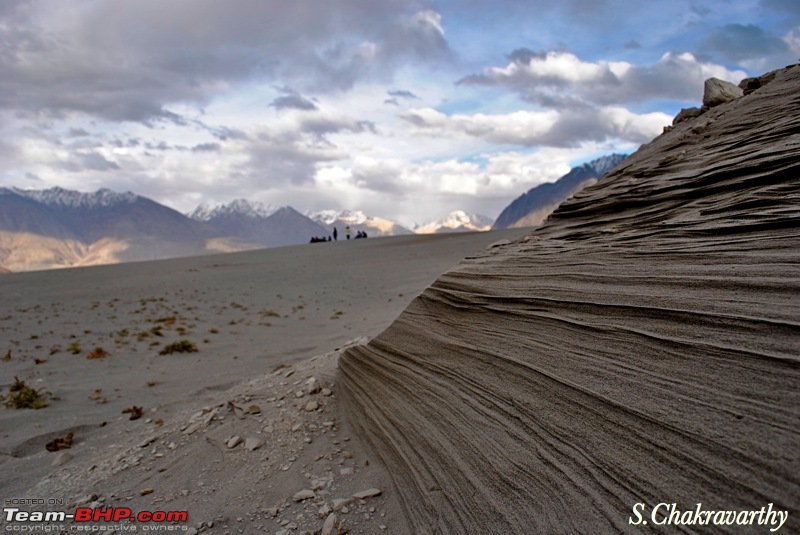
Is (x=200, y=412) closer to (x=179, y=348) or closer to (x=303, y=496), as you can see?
(x=303, y=496)

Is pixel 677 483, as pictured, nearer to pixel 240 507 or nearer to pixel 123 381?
pixel 240 507

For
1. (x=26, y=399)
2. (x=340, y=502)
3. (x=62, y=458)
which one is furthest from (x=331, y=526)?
(x=26, y=399)

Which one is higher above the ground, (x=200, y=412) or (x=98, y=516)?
(x=200, y=412)

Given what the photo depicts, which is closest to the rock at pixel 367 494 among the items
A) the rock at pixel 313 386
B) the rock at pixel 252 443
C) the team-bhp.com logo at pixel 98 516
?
the team-bhp.com logo at pixel 98 516

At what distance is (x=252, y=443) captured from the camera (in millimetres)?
3752

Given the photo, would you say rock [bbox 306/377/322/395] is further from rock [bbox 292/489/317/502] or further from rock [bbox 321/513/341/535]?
rock [bbox 321/513/341/535]

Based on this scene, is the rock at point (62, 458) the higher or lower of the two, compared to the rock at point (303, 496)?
lower

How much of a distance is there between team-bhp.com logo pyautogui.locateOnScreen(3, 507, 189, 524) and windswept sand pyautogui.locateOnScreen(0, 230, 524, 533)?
0.06 metres

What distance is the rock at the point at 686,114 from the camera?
4.70 meters

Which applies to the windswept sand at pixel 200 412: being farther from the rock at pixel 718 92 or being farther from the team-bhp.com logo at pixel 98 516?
the rock at pixel 718 92

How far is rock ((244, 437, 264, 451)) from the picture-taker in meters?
3.70

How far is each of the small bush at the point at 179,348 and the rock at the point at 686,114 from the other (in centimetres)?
769

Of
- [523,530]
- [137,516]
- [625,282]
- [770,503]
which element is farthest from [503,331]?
[137,516]

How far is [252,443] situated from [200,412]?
3.66 ft
